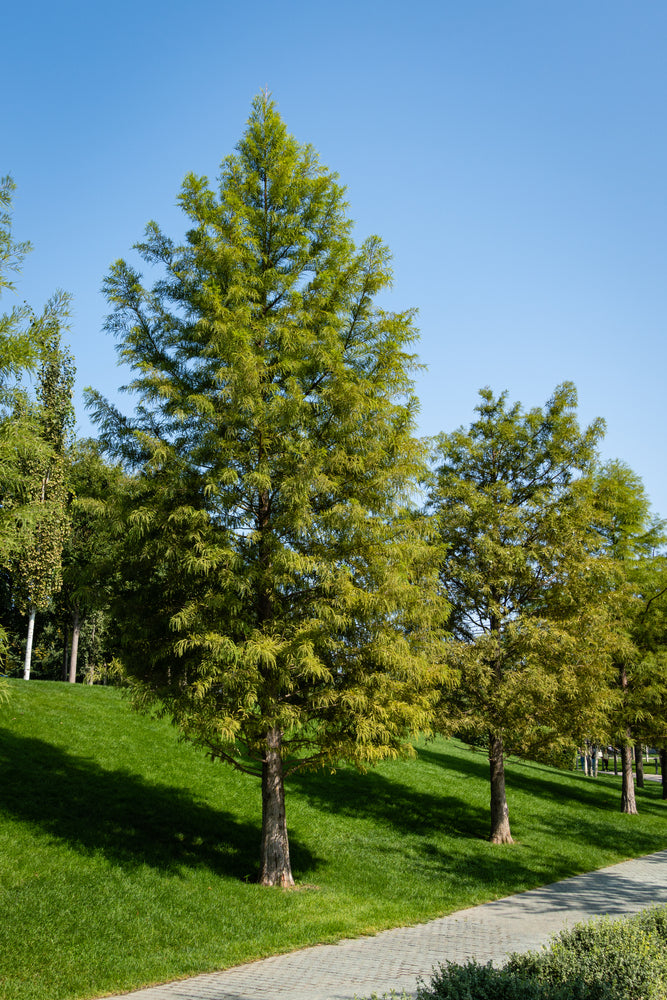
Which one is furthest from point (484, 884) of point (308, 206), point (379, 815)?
point (308, 206)

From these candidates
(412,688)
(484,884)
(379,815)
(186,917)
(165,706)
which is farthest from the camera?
(379,815)

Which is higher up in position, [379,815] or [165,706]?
[165,706]

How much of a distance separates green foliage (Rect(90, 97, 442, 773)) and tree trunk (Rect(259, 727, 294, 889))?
299 millimetres

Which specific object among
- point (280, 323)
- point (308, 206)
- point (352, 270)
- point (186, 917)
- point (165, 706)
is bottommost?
point (186, 917)

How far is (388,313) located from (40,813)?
10548 mm

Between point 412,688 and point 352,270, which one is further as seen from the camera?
point 352,270

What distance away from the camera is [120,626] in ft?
34.9

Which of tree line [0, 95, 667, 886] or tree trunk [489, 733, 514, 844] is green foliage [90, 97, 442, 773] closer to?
tree line [0, 95, 667, 886]

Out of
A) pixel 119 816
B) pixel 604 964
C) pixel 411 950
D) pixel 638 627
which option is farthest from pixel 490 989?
pixel 638 627

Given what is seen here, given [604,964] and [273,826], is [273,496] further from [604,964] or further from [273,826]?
[604,964]

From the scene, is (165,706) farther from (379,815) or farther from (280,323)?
(379,815)

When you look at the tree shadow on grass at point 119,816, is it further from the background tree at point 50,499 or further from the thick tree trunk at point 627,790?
the thick tree trunk at point 627,790

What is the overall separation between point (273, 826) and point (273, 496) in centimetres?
546

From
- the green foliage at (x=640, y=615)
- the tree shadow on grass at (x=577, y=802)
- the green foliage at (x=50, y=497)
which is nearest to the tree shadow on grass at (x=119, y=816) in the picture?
the tree shadow on grass at (x=577, y=802)
